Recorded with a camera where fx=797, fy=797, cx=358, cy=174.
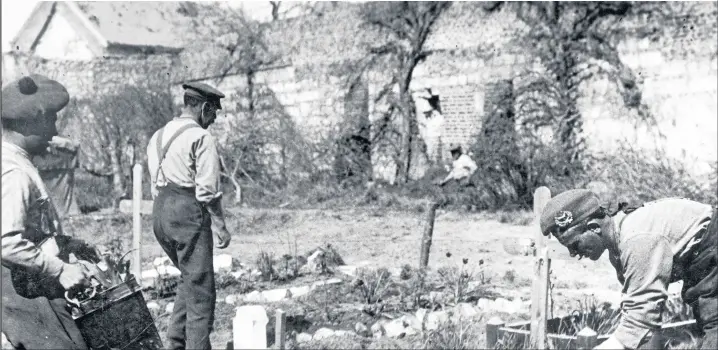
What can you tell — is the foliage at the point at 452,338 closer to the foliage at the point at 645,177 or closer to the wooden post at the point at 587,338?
the wooden post at the point at 587,338

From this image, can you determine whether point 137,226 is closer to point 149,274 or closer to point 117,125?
point 149,274

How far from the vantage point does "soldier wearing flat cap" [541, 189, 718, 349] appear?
3.84 m

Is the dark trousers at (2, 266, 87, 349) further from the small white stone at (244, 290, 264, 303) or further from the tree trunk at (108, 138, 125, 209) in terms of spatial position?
the tree trunk at (108, 138, 125, 209)

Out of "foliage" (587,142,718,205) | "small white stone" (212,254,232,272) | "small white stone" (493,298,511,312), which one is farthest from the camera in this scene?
"foliage" (587,142,718,205)

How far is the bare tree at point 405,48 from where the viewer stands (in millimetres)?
16297

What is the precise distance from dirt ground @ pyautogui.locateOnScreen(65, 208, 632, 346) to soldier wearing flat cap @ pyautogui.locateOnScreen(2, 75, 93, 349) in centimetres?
314

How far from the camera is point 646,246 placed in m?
3.87

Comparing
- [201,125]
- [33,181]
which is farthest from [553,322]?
[33,181]

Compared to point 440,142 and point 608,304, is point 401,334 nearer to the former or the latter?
point 608,304

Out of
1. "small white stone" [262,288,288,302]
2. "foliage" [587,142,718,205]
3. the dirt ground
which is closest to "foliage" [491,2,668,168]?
"foliage" [587,142,718,205]

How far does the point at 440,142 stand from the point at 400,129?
0.97m

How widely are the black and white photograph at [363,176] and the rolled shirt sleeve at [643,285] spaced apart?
0.01 m

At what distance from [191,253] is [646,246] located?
9.38ft

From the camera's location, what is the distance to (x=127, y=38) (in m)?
23.2
